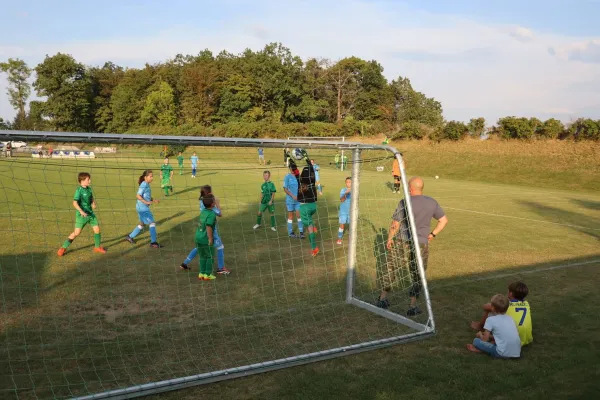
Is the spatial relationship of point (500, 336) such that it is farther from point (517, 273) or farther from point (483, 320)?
point (517, 273)

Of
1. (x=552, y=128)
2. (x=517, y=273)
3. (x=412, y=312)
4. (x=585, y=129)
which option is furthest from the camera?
(x=552, y=128)

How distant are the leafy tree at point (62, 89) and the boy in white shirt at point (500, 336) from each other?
85.9m

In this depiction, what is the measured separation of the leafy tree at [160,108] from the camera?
7681 cm

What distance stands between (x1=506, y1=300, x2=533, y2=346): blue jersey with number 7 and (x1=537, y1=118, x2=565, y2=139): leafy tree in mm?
37564

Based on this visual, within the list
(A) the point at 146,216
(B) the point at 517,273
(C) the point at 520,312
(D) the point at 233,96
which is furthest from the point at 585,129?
(D) the point at 233,96

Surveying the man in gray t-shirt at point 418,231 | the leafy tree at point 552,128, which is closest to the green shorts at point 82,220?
the man in gray t-shirt at point 418,231

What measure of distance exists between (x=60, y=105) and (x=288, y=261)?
8177 centimetres

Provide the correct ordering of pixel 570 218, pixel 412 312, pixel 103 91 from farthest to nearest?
pixel 103 91 < pixel 570 218 < pixel 412 312

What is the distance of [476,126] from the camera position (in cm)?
4369

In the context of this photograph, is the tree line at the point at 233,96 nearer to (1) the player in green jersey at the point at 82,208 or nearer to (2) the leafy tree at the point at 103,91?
(2) the leafy tree at the point at 103,91

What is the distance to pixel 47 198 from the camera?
18.9m

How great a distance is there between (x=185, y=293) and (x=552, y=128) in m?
38.3

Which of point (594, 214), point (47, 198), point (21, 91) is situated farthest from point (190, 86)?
point (594, 214)

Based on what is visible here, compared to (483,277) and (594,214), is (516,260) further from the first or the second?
(594,214)
